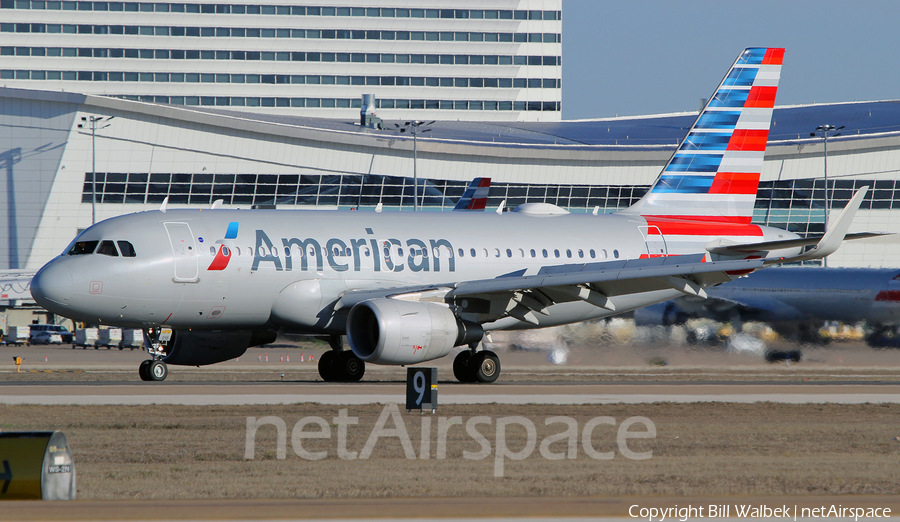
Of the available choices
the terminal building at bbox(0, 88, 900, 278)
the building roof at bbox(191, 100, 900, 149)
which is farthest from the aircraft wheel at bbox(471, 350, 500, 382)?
the building roof at bbox(191, 100, 900, 149)

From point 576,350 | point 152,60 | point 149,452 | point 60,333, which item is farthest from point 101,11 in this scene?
point 149,452

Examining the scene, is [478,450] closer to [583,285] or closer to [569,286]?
[569,286]

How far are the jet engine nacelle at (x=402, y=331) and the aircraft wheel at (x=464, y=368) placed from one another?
147 centimetres

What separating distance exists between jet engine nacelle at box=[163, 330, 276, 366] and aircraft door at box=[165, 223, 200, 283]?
234 cm

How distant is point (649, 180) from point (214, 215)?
2002 inches

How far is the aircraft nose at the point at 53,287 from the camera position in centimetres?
2222

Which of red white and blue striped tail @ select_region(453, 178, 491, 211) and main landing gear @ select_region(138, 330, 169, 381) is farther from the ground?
red white and blue striped tail @ select_region(453, 178, 491, 211)

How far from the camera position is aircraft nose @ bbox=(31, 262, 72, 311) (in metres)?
22.2

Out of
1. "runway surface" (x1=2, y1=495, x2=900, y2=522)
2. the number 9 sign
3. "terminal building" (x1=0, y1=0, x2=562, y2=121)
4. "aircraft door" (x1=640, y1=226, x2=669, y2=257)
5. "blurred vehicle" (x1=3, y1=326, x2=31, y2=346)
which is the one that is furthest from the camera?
"terminal building" (x1=0, y1=0, x2=562, y2=121)

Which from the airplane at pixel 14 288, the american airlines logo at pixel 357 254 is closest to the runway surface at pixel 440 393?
the american airlines logo at pixel 357 254

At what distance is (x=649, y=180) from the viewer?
71500 mm

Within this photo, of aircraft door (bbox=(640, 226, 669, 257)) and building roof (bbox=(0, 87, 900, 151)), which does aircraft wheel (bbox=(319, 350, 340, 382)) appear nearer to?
aircraft door (bbox=(640, 226, 669, 257))

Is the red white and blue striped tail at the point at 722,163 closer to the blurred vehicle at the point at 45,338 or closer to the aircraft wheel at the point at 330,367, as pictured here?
the aircraft wheel at the point at 330,367

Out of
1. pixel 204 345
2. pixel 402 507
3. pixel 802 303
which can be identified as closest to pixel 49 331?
pixel 204 345
